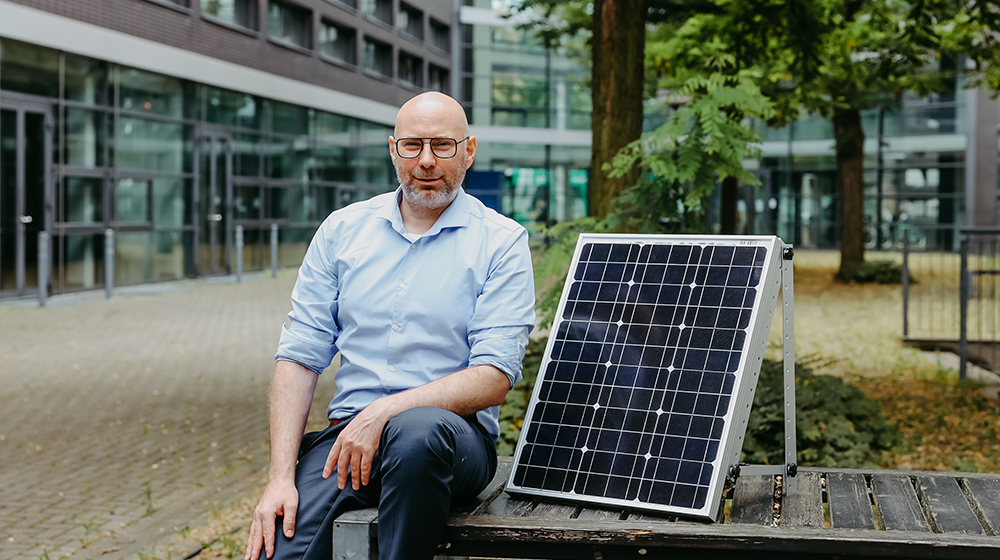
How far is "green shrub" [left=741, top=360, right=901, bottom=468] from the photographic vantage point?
19.0ft

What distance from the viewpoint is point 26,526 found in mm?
5035

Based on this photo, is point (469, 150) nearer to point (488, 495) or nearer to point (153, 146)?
point (488, 495)

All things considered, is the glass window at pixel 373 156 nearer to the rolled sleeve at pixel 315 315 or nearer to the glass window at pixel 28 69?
the glass window at pixel 28 69

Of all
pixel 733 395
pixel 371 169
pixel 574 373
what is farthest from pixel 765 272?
pixel 371 169

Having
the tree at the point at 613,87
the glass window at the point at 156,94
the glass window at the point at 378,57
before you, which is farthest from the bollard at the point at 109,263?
the glass window at the point at 378,57

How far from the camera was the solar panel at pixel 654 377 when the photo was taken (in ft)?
8.79

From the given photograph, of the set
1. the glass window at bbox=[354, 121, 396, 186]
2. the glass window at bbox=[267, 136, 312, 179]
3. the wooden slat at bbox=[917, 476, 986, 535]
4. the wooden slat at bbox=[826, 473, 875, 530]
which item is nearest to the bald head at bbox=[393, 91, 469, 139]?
the wooden slat at bbox=[826, 473, 875, 530]

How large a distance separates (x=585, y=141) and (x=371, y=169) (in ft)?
38.1

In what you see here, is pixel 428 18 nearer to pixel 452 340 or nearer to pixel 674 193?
pixel 674 193

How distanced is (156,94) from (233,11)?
14.2ft

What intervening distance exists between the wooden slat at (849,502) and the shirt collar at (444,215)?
4.54 ft

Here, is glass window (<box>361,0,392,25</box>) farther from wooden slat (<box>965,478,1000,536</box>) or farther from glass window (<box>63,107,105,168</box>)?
wooden slat (<box>965,478,1000,536</box>)

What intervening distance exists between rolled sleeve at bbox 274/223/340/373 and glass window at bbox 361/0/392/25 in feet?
99.4

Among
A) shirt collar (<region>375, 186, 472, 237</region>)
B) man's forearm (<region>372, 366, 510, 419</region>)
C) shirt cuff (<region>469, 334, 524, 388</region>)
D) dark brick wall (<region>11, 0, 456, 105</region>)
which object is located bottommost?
man's forearm (<region>372, 366, 510, 419</region>)
